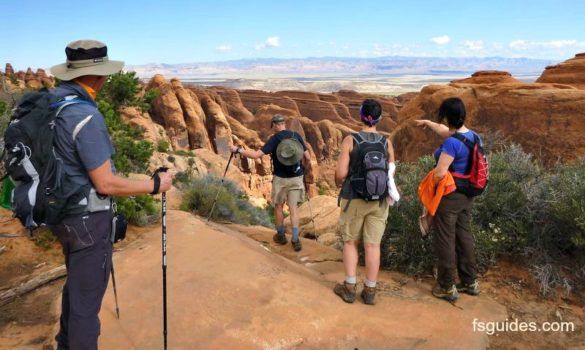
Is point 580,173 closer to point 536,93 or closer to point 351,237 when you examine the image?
point 351,237

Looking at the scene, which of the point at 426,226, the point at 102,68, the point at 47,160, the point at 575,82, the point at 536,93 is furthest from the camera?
the point at 575,82

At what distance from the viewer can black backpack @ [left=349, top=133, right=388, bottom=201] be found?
4.36 meters

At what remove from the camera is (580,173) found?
5.74 meters

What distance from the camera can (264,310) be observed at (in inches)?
169

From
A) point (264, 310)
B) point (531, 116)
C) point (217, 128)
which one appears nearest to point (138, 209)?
point (264, 310)

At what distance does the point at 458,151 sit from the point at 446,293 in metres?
1.58

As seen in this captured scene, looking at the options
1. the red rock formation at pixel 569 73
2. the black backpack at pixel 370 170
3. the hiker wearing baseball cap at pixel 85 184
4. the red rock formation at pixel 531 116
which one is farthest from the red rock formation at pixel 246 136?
the hiker wearing baseball cap at pixel 85 184

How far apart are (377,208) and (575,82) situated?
13922 millimetres

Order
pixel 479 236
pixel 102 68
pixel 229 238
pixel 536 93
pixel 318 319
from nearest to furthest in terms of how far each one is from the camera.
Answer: pixel 102 68
pixel 318 319
pixel 479 236
pixel 229 238
pixel 536 93

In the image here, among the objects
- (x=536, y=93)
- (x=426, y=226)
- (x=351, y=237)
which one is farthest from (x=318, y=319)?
(x=536, y=93)

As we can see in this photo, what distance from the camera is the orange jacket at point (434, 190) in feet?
14.6

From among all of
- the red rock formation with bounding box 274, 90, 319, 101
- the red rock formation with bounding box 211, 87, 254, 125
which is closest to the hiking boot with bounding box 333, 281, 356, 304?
the red rock formation with bounding box 211, 87, 254, 125

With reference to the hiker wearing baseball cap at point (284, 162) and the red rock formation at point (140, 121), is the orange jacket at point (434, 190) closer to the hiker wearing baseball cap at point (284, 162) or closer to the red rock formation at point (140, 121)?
the hiker wearing baseball cap at point (284, 162)

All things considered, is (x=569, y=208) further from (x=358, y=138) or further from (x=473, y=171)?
(x=358, y=138)
